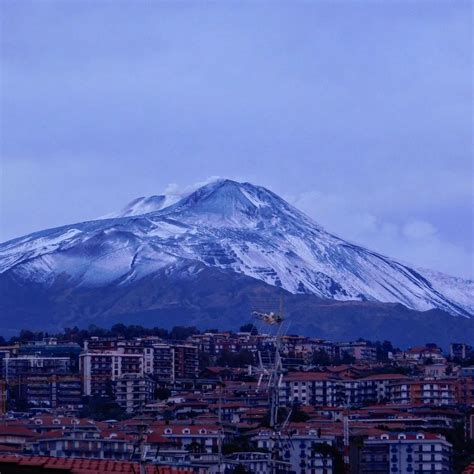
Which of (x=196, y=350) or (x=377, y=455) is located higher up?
(x=196, y=350)

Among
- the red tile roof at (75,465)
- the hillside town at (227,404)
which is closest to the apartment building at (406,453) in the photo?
the hillside town at (227,404)

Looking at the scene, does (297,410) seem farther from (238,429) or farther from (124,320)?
(124,320)

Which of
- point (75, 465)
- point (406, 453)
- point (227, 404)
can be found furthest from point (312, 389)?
point (75, 465)

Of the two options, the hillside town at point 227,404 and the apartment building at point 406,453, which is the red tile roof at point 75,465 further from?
the apartment building at point 406,453

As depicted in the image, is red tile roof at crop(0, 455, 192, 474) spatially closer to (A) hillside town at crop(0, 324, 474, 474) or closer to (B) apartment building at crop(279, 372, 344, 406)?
(A) hillside town at crop(0, 324, 474, 474)

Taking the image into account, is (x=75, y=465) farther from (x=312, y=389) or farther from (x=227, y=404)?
(x=312, y=389)

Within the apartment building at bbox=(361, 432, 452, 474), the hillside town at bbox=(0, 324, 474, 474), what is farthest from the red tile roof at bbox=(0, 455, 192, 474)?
the apartment building at bbox=(361, 432, 452, 474)

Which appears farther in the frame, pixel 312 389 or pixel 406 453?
pixel 312 389

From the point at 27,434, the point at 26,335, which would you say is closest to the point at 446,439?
the point at 27,434
